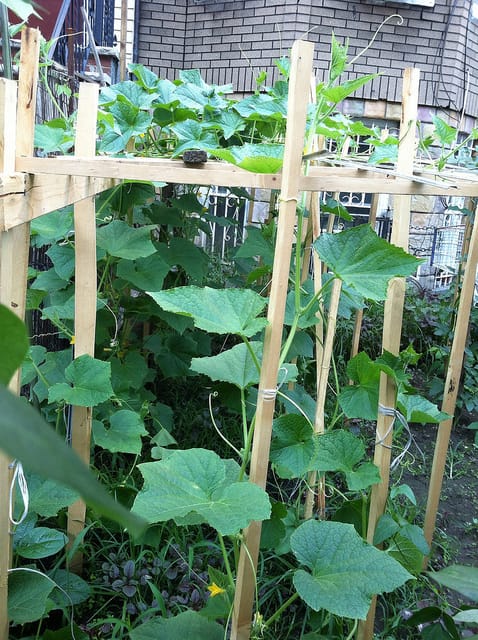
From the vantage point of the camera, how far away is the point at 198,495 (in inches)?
50.9

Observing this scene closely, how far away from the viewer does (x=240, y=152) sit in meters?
1.51

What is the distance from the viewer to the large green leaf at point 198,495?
3.85 feet

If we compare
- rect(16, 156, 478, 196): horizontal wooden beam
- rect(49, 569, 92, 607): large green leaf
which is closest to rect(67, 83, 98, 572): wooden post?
rect(49, 569, 92, 607): large green leaf

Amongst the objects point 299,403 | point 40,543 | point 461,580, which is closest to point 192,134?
point 299,403

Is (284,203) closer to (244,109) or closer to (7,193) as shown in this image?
(7,193)

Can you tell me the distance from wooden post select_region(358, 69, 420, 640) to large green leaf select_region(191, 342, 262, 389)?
38 centimetres

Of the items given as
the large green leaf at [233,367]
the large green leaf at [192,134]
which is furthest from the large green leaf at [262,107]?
the large green leaf at [233,367]

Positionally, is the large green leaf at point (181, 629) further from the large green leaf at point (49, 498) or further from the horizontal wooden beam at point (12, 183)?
the horizontal wooden beam at point (12, 183)

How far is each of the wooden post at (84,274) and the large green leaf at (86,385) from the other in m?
0.07

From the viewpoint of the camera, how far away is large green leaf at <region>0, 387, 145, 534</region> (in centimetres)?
Result: 14

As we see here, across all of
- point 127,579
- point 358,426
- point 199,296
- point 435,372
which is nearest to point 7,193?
point 199,296

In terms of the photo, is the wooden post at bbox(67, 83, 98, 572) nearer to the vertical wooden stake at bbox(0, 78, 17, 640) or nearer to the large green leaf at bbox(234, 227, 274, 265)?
the vertical wooden stake at bbox(0, 78, 17, 640)

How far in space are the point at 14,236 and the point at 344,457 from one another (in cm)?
101

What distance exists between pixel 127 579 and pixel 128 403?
2.17 ft
